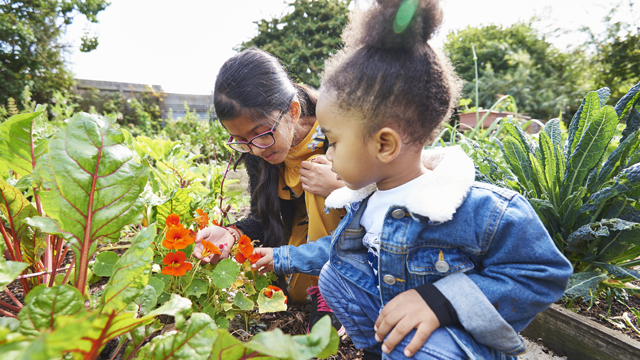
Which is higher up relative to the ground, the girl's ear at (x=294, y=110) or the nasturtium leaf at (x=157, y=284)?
the girl's ear at (x=294, y=110)

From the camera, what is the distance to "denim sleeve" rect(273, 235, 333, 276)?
1234 millimetres

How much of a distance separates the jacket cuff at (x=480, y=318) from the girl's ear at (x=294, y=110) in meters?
1.10

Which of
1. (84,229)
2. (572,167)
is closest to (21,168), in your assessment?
(84,229)

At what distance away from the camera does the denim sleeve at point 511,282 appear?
725 mm

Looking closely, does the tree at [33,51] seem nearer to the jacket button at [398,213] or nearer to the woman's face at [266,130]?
the woman's face at [266,130]

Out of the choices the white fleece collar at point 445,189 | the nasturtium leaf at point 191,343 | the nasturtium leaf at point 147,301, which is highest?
the white fleece collar at point 445,189

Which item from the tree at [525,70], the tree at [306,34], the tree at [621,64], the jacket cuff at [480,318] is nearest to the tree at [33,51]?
the tree at [306,34]

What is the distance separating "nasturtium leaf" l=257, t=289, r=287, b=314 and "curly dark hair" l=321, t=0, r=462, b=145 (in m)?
0.71

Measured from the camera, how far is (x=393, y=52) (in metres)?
0.86

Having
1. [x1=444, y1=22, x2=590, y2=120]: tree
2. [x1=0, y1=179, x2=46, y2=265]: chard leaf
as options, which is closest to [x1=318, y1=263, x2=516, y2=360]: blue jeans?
[x1=0, y1=179, x2=46, y2=265]: chard leaf

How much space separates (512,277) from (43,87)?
27.6ft

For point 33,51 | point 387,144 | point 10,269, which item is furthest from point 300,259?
point 33,51

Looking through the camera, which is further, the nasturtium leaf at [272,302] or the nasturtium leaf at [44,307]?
the nasturtium leaf at [272,302]

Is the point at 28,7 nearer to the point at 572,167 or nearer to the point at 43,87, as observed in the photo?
the point at 43,87
